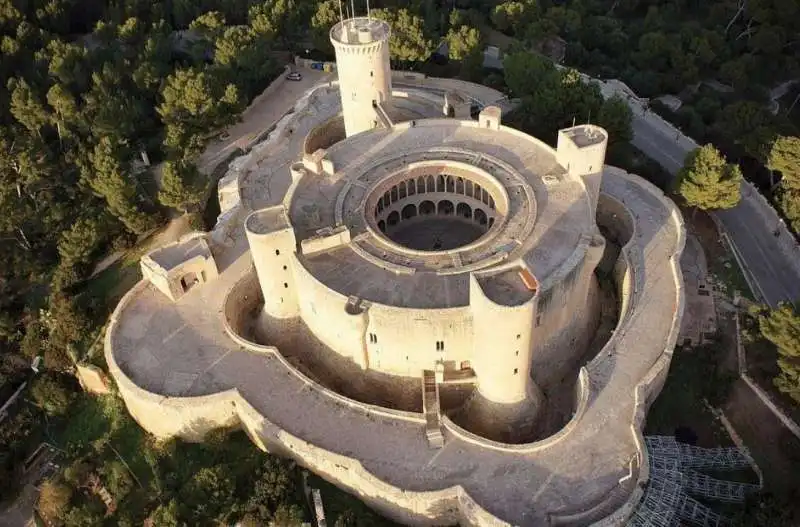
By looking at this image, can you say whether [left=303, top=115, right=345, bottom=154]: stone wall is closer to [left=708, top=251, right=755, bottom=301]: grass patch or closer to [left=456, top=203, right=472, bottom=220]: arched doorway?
[left=456, top=203, right=472, bottom=220]: arched doorway

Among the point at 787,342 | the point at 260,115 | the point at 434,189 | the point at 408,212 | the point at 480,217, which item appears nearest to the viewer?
the point at 787,342

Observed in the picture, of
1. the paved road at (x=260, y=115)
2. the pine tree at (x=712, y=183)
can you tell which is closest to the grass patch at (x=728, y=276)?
the pine tree at (x=712, y=183)

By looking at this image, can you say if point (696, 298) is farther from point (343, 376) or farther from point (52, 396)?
point (52, 396)

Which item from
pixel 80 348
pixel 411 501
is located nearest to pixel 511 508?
pixel 411 501

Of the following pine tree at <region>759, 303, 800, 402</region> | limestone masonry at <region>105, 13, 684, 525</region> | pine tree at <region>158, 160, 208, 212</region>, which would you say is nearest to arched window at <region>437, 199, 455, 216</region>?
limestone masonry at <region>105, 13, 684, 525</region>

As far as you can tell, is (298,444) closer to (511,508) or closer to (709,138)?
(511,508)

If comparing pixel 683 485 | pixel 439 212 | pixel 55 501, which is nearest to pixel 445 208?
pixel 439 212
